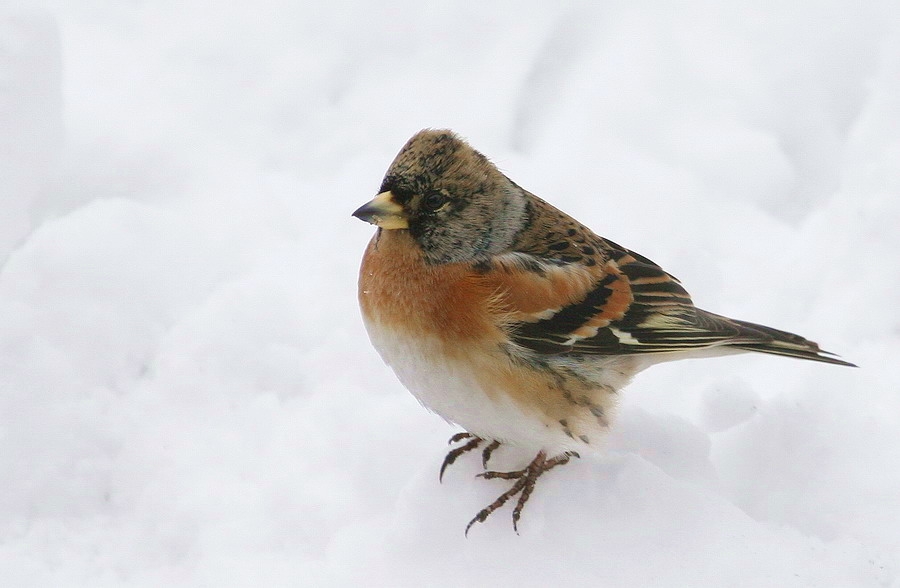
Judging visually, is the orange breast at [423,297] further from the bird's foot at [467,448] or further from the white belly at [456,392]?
the bird's foot at [467,448]

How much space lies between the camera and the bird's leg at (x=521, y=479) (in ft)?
8.95

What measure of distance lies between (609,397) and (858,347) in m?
1.23

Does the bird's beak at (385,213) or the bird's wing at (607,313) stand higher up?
the bird's beak at (385,213)

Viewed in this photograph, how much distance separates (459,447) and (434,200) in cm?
74

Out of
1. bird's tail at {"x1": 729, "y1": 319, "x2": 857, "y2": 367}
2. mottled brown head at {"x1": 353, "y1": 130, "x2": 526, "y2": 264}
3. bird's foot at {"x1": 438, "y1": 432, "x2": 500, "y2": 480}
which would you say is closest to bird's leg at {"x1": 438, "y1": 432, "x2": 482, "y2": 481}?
bird's foot at {"x1": 438, "y1": 432, "x2": 500, "y2": 480}

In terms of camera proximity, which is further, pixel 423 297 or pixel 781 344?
pixel 781 344

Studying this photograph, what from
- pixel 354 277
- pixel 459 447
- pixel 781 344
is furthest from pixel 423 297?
pixel 354 277

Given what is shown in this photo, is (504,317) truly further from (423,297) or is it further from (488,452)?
(488,452)

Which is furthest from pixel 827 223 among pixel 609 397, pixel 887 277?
pixel 609 397

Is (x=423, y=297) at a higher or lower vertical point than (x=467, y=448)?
higher

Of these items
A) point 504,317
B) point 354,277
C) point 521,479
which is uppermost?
point 354,277

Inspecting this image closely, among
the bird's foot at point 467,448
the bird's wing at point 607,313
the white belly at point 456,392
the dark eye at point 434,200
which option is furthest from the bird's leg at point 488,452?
the dark eye at point 434,200

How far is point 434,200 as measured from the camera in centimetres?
273

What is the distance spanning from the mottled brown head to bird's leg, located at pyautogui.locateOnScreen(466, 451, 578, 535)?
0.61 m
